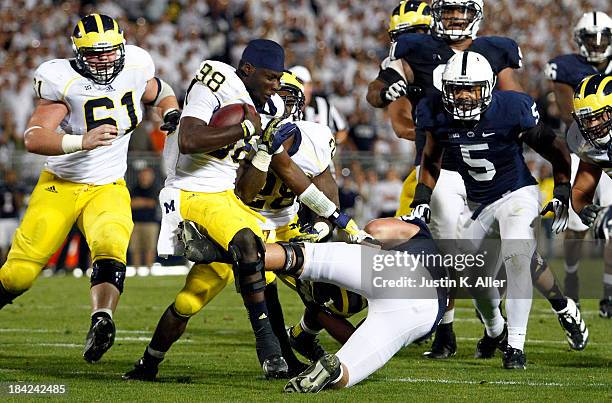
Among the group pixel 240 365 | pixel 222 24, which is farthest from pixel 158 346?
pixel 222 24

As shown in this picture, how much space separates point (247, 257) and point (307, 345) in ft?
3.96

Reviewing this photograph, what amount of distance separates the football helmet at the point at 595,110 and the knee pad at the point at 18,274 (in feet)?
10.3

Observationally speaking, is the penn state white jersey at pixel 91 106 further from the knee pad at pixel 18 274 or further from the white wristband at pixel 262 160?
the white wristband at pixel 262 160

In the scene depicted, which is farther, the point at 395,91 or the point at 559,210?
the point at 395,91

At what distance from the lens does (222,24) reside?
1733 centimetres

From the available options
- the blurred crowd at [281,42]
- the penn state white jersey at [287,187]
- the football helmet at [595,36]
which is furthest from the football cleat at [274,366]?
the blurred crowd at [281,42]

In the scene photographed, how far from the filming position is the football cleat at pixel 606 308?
891cm

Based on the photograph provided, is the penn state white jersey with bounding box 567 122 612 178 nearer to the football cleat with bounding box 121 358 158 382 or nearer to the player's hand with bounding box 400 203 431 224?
the player's hand with bounding box 400 203 431 224

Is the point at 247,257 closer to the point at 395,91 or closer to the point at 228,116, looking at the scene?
the point at 228,116

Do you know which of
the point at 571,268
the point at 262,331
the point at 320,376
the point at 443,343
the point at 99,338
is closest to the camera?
the point at 320,376

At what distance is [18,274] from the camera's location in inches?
248

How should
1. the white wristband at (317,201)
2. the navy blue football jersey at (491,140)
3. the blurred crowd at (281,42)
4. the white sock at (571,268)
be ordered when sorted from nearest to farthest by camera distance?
the white wristband at (317,201)
the navy blue football jersey at (491,140)
the white sock at (571,268)
the blurred crowd at (281,42)

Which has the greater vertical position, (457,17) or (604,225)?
(457,17)

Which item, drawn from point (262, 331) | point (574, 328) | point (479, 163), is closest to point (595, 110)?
point (479, 163)
